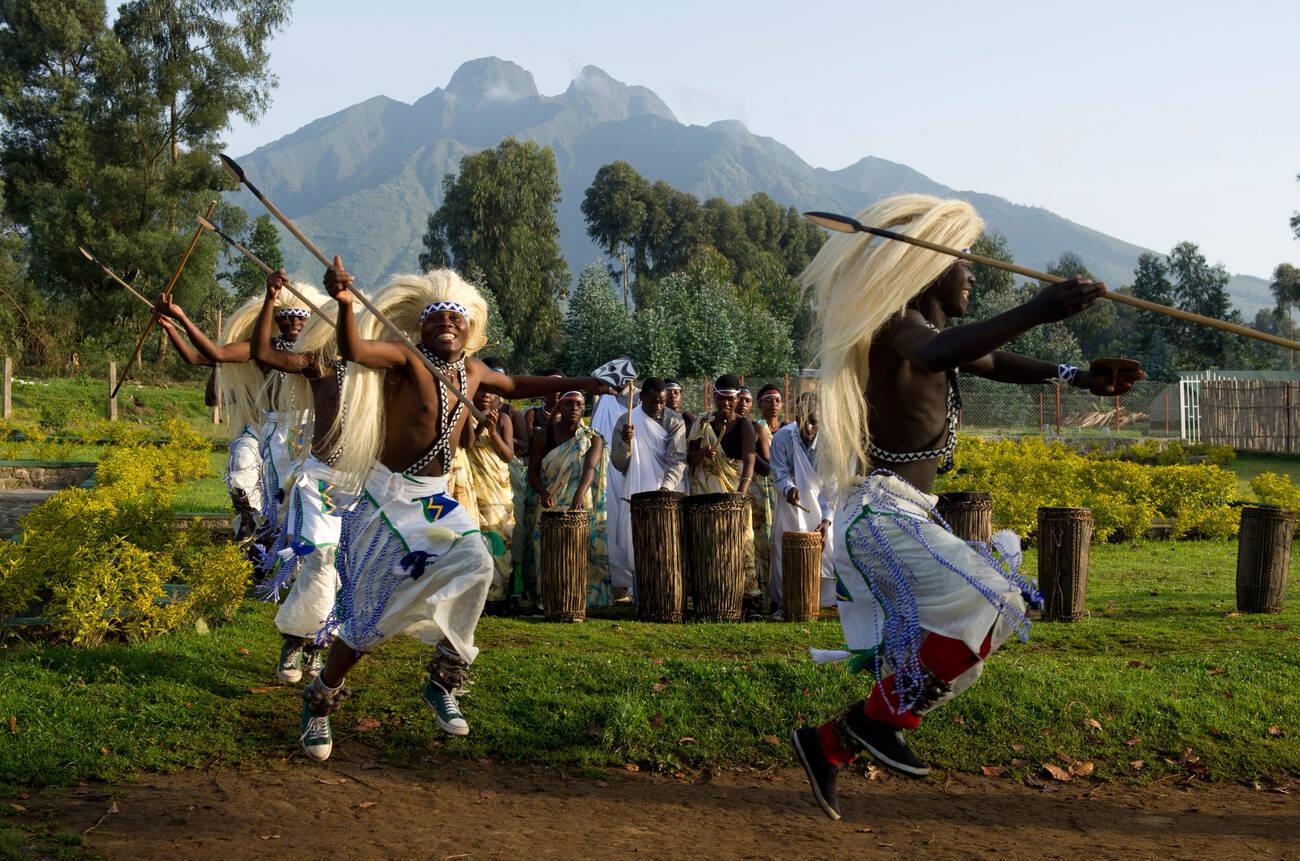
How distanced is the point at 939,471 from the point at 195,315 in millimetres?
45483

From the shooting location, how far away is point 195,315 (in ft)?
152

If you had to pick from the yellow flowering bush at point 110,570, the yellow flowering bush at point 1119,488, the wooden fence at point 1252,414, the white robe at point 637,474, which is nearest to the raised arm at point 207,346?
the yellow flowering bush at point 110,570

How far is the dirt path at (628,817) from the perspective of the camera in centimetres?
466

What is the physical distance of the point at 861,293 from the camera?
16.0 feet

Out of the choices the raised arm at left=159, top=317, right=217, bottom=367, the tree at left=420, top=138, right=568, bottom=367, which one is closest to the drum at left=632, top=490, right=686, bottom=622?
the raised arm at left=159, top=317, right=217, bottom=367

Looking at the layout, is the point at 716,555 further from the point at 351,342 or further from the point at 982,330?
the point at 982,330

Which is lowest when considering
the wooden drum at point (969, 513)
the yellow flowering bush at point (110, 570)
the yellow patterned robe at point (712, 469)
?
the yellow flowering bush at point (110, 570)

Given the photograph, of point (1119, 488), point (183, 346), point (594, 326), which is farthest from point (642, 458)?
point (594, 326)

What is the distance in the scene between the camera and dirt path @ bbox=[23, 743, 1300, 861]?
4.66m

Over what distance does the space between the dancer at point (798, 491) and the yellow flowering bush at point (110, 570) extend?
175 inches

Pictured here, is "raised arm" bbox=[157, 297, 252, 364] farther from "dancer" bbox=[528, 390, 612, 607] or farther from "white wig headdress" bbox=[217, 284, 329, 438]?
"dancer" bbox=[528, 390, 612, 607]

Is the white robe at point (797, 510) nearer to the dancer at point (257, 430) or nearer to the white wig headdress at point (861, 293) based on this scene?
the dancer at point (257, 430)

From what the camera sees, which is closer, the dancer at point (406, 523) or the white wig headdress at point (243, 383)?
the dancer at point (406, 523)

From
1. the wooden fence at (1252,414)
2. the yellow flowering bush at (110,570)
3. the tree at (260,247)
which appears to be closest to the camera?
the yellow flowering bush at (110,570)
